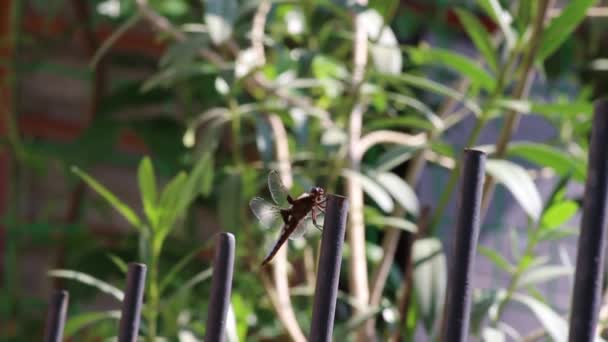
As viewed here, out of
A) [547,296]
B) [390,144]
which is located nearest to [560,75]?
[547,296]

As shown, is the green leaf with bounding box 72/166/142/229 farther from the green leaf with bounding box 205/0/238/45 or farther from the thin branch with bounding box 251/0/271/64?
the thin branch with bounding box 251/0/271/64

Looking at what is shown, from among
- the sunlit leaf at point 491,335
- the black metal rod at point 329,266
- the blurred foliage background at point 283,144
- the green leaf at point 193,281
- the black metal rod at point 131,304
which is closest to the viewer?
the black metal rod at point 329,266

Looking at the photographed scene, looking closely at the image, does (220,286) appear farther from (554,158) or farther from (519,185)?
(554,158)

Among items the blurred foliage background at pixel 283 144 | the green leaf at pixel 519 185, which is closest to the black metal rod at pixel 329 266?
the blurred foliage background at pixel 283 144

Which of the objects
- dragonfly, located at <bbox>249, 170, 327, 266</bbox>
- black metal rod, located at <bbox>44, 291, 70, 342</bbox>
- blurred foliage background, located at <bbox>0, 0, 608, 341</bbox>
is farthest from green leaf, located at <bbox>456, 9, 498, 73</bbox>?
black metal rod, located at <bbox>44, 291, 70, 342</bbox>

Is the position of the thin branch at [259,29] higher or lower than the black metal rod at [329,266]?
higher

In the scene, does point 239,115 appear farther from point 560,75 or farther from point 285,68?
point 560,75

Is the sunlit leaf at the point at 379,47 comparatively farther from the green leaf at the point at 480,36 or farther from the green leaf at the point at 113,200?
the green leaf at the point at 113,200
